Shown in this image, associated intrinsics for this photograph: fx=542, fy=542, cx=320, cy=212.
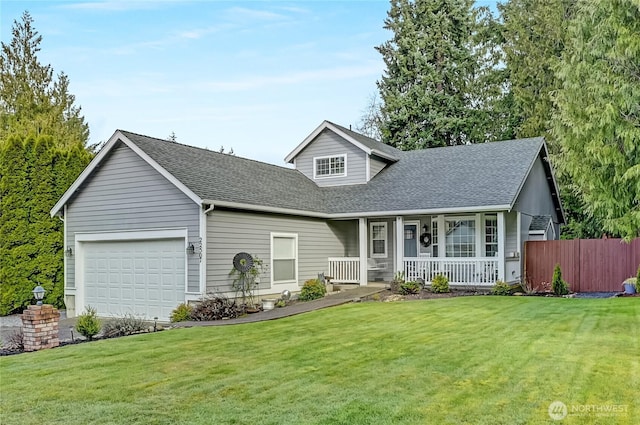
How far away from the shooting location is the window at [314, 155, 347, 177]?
855 inches

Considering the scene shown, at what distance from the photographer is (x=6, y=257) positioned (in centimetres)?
1678

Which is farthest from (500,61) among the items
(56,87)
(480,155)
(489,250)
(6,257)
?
(6,257)

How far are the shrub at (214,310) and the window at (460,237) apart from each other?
28.2ft

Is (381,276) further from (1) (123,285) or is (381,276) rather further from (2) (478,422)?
(2) (478,422)

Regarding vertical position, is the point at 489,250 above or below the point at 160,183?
below

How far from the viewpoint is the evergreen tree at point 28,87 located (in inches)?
1022

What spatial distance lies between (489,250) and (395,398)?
45.1 ft

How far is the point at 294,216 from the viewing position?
17219 millimetres

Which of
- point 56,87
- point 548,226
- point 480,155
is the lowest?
point 548,226

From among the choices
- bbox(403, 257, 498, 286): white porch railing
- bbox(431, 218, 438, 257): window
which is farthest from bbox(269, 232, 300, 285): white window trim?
bbox(431, 218, 438, 257): window

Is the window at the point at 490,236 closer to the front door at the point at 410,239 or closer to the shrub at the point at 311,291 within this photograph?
the front door at the point at 410,239

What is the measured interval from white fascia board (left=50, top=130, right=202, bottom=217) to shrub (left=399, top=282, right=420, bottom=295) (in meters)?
6.78

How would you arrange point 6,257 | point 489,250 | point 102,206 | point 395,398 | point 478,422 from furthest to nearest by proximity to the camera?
point 489,250 < point 6,257 < point 102,206 < point 395,398 < point 478,422

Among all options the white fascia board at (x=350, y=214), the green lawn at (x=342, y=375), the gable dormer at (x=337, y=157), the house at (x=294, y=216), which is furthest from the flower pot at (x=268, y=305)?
the gable dormer at (x=337, y=157)
